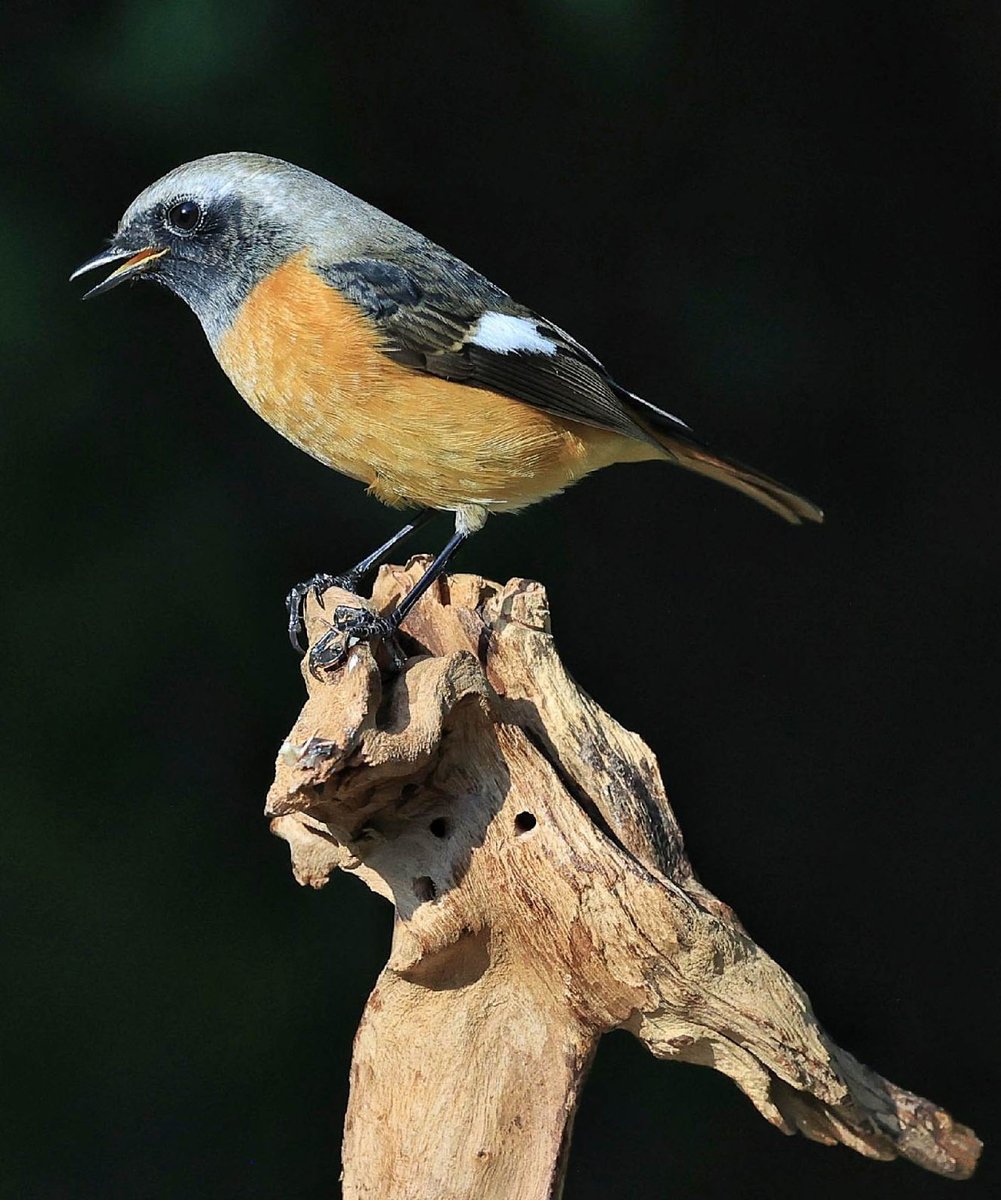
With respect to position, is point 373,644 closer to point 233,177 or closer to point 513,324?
point 513,324

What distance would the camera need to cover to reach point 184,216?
275 centimetres

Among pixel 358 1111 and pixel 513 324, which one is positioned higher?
pixel 513 324

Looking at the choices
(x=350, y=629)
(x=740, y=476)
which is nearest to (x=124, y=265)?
(x=350, y=629)

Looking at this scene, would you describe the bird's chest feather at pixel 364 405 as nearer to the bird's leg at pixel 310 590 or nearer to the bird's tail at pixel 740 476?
the bird's leg at pixel 310 590

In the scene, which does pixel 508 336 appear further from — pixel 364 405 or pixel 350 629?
pixel 350 629

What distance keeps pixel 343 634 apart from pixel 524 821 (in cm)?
45

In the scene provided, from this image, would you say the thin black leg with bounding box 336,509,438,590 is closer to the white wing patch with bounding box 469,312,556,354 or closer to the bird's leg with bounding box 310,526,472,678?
the bird's leg with bounding box 310,526,472,678

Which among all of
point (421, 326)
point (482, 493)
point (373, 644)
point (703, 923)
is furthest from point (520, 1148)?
point (421, 326)

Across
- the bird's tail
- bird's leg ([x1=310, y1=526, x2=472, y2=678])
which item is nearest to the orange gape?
bird's leg ([x1=310, y1=526, x2=472, y2=678])

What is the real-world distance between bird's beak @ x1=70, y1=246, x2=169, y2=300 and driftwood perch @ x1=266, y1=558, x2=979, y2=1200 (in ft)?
3.01

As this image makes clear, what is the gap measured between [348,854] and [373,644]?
374 mm

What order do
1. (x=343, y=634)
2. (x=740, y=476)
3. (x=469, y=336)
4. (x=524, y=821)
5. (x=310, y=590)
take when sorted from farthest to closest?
(x=740, y=476)
(x=310, y=590)
(x=469, y=336)
(x=343, y=634)
(x=524, y=821)

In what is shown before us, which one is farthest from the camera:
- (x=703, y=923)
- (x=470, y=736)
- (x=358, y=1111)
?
(x=358, y=1111)

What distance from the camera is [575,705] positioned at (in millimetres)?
2490
